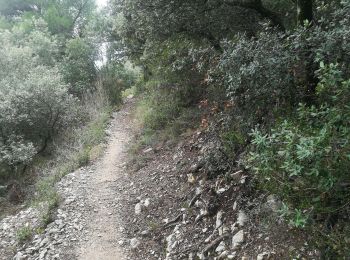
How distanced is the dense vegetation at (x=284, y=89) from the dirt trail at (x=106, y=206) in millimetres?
2633

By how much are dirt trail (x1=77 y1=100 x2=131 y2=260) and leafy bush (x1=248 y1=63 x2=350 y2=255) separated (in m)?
3.50

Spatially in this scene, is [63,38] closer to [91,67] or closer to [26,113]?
[91,67]

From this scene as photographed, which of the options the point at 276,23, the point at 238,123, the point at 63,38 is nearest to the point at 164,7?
the point at 276,23

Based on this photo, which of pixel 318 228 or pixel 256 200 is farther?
pixel 256 200

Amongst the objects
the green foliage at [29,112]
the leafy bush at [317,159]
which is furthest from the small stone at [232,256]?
the green foliage at [29,112]

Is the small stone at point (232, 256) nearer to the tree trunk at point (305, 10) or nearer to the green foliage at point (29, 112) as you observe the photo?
the tree trunk at point (305, 10)

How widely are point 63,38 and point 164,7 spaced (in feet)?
59.1

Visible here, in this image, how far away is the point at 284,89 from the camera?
12.8 ft

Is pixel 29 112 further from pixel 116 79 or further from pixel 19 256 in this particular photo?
pixel 19 256

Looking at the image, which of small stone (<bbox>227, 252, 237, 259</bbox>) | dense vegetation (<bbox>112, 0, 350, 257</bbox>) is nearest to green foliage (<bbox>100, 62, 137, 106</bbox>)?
dense vegetation (<bbox>112, 0, 350, 257</bbox>)

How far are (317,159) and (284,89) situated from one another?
1597 millimetres

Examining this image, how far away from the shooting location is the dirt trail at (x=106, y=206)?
5684mm

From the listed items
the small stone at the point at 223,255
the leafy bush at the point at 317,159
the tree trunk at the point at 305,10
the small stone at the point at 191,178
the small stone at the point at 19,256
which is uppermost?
the tree trunk at the point at 305,10

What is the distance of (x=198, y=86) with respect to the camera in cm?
888
